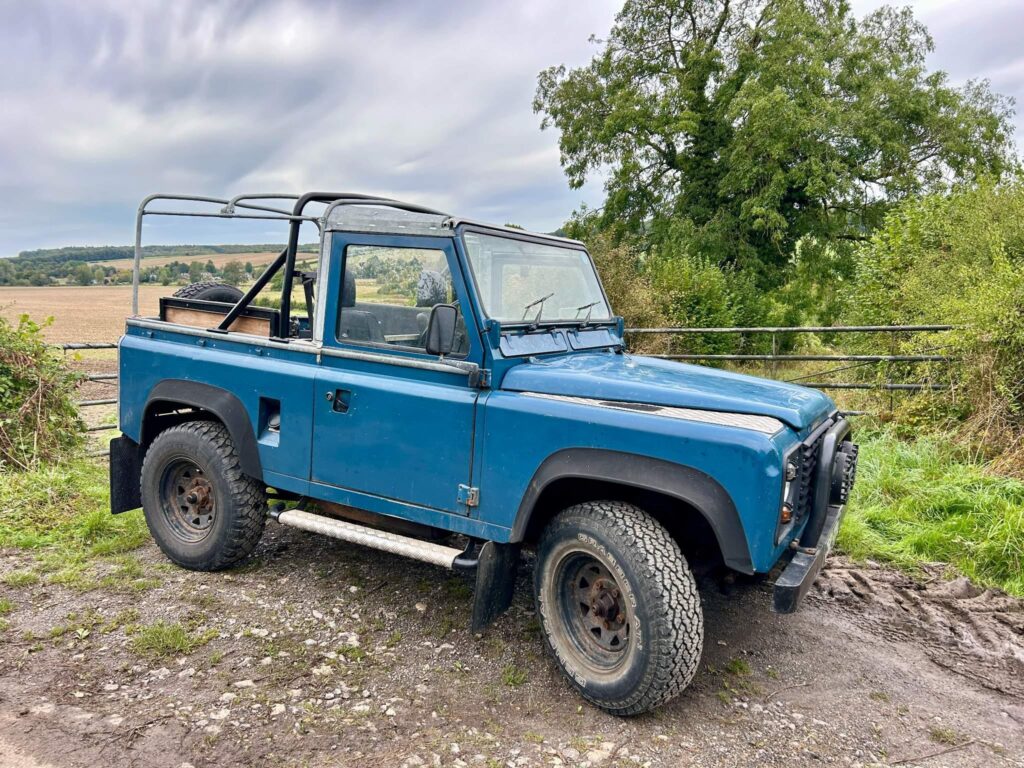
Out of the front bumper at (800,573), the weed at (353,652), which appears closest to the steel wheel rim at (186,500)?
the weed at (353,652)

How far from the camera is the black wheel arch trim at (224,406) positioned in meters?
4.18

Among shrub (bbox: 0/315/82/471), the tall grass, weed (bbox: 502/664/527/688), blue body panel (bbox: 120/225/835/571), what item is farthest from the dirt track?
shrub (bbox: 0/315/82/471)

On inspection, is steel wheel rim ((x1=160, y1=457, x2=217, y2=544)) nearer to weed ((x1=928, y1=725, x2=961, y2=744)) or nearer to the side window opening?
the side window opening

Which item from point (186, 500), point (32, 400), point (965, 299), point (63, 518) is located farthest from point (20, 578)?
point (965, 299)

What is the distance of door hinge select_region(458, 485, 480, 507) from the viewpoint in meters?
3.43

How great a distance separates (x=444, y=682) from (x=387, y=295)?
6.89 ft

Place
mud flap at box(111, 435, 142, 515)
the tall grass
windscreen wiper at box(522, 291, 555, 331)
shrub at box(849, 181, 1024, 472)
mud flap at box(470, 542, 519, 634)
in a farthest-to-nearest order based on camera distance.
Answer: shrub at box(849, 181, 1024, 472), mud flap at box(111, 435, 142, 515), the tall grass, windscreen wiper at box(522, 291, 555, 331), mud flap at box(470, 542, 519, 634)

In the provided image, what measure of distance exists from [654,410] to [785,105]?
17.3m

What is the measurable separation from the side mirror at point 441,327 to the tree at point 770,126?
16879mm

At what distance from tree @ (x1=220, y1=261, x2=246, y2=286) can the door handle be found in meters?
1.82

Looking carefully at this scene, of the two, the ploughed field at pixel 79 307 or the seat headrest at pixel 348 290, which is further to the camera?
the ploughed field at pixel 79 307

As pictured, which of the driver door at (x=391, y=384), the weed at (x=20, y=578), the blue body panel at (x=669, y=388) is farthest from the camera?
the weed at (x=20, y=578)

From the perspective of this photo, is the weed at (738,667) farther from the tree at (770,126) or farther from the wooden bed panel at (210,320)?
the tree at (770,126)

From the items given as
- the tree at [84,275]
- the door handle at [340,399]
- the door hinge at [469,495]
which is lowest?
the door hinge at [469,495]
